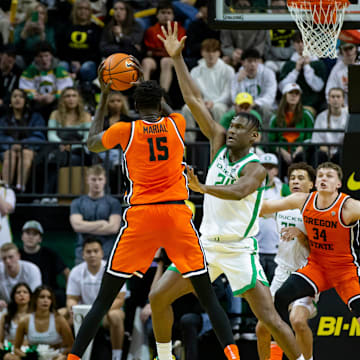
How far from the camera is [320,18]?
7.62 meters

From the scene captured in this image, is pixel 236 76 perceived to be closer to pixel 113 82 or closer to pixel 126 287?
pixel 126 287

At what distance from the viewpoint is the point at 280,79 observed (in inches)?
484

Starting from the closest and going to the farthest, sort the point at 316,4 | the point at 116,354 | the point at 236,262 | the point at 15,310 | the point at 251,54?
the point at 236,262, the point at 316,4, the point at 116,354, the point at 15,310, the point at 251,54

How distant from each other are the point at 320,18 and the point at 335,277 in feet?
8.34

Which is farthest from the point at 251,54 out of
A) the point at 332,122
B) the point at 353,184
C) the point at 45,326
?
the point at 45,326

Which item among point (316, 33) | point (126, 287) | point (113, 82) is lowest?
point (126, 287)

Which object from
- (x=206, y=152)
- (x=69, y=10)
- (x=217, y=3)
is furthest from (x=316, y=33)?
(x=69, y=10)

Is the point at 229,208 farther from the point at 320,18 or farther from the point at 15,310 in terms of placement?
the point at 15,310

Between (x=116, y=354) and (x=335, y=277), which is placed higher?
(x=335, y=277)

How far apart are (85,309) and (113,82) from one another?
346 cm

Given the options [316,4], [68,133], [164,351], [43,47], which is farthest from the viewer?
[43,47]

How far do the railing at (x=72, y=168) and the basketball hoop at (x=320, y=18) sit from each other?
10.1ft

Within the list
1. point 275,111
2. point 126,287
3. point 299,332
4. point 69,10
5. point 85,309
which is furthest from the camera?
point 69,10

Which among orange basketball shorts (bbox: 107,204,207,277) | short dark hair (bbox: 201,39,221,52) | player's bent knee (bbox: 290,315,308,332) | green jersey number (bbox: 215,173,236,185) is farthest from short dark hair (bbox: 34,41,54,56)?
orange basketball shorts (bbox: 107,204,207,277)
